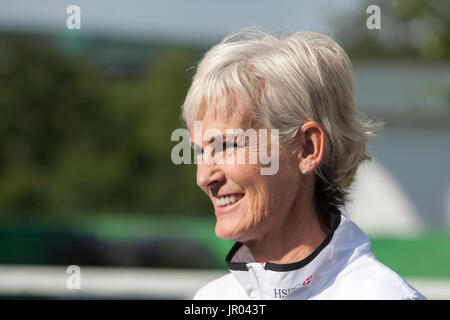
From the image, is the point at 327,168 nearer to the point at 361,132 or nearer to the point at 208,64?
the point at 361,132

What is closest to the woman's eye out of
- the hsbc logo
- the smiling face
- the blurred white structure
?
the smiling face

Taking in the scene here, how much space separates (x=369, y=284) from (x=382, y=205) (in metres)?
9.56

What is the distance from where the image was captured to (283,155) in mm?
1854

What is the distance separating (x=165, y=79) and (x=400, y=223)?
695cm

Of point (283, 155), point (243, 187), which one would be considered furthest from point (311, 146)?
point (243, 187)

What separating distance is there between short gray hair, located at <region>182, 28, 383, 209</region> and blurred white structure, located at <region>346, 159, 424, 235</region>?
357 inches

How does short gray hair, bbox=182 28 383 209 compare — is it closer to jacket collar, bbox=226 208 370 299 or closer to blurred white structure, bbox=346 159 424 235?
jacket collar, bbox=226 208 370 299

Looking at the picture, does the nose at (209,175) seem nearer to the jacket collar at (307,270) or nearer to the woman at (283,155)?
the woman at (283,155)

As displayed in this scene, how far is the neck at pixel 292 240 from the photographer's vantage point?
1.89 m

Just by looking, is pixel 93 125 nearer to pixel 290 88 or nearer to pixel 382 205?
pixel 382 205

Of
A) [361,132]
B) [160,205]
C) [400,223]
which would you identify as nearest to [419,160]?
[400,223]

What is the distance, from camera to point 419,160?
11008 millimetres

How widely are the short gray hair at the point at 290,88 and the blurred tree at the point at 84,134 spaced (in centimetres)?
1254

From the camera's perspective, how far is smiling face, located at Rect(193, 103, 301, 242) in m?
1.83
